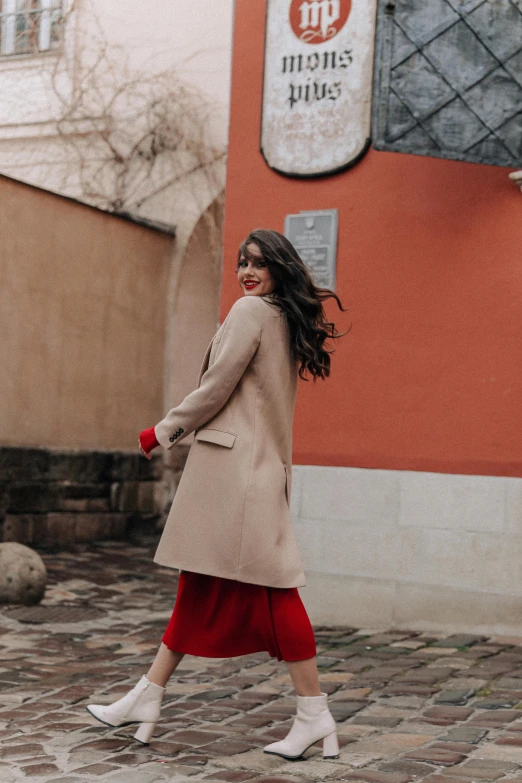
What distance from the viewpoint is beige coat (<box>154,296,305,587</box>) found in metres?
3.54

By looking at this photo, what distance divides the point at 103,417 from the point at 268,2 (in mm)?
4996

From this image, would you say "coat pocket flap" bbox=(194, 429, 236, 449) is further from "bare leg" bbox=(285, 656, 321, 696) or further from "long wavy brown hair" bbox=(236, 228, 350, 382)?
"bare leg" bbox=(285, 656, 321, 696)

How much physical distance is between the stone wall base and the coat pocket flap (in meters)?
5.90

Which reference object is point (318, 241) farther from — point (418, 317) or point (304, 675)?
point (304, 675)

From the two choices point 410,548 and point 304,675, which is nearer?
point 304,675

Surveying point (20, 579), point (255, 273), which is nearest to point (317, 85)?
point (255, 273)

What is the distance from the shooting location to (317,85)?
636cm

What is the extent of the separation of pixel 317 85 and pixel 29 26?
6.42 metres

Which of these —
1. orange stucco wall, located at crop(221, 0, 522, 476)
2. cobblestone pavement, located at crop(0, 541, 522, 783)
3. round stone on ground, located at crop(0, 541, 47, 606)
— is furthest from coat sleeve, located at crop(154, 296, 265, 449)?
round stone on ground, located at crop(0, 541, 47, 606)

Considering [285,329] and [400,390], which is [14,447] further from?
[285,329]

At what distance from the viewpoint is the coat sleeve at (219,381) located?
11.6 ft

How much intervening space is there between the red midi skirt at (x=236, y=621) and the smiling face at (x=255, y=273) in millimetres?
971

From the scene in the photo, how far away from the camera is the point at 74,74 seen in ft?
37.8

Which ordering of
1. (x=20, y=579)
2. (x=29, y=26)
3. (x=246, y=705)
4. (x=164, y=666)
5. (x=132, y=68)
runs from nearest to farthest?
(x=164, y=666) → (x=246, y=705) → (x=20, y=579) → (x=132, y=68) → (x=29, y=26)
